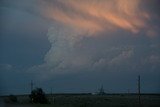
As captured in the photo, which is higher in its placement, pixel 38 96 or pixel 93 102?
pixel 38 96

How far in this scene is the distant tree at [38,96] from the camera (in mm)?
55031

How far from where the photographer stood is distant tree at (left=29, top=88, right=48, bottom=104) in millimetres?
55031

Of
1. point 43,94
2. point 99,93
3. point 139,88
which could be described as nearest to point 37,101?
point 43,94

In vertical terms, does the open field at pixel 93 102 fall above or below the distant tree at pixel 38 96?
below

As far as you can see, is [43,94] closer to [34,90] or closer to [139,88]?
[34,90]

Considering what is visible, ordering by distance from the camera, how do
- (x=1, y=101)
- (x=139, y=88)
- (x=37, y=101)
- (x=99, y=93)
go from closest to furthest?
(x=1, y=101)
(x=139, y=88)
(x=37, y=101)
(x=99, y=93)

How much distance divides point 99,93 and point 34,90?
8055 cm

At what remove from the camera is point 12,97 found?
57.8 m

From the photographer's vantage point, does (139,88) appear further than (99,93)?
No

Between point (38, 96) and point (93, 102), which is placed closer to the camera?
point (38, 96)

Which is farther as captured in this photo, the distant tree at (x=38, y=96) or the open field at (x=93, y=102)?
the distant tree at (x=38, y=96)

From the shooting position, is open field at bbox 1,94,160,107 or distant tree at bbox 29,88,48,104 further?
distant tree at bbox 29,88,48,104

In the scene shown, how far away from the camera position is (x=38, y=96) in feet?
182

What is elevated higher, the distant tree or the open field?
the distant tree
